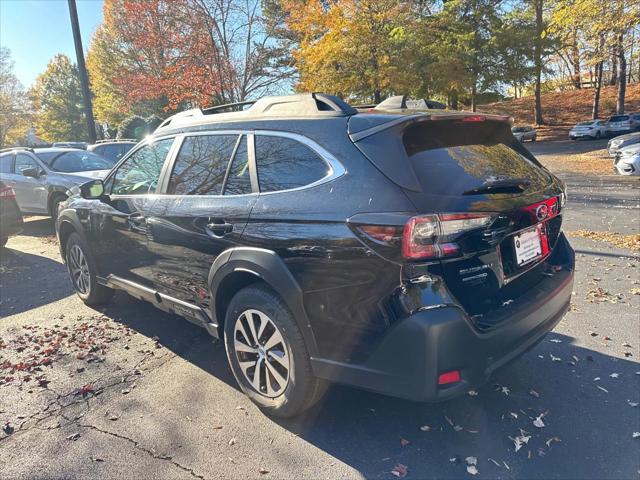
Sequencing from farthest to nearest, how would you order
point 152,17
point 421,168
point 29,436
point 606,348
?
point 152,17
point 606,348
point 29,436
point 421,168

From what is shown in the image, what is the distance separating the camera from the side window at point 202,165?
10.4 ft

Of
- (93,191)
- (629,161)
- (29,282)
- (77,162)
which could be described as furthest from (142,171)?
(629,161)

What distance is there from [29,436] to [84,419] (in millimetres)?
306

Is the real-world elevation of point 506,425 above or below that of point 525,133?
above

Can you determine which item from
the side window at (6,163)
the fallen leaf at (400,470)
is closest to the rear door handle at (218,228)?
the fallen leaf at (400,470)

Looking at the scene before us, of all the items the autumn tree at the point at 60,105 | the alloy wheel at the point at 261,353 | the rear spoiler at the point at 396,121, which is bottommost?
the alloy wheel at the point at 261,353

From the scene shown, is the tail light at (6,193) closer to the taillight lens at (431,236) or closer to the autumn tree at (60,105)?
the taillight lens at (431,236)

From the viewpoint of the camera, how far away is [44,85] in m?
49.1

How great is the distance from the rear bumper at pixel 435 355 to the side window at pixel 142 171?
2.16 meters

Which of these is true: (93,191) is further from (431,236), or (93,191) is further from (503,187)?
(503,187)

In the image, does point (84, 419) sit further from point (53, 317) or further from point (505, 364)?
point (505, 364)

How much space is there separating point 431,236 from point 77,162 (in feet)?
31.4

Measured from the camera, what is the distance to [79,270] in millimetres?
4910

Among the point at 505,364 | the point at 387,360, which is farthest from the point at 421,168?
the point at 505,364
